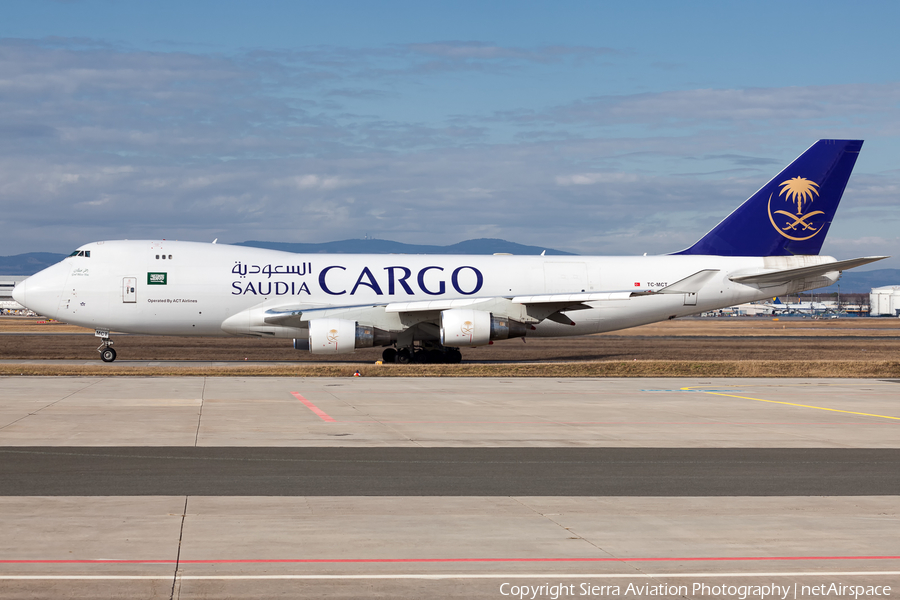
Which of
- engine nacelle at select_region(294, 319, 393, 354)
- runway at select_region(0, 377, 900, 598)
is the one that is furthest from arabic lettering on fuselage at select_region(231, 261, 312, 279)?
runway at select_region(0, 377, 900, 598)

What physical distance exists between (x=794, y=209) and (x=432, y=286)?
16.9 metres

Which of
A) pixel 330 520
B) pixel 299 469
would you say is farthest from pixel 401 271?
pixel 330 520

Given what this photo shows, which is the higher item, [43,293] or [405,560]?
[43,293]

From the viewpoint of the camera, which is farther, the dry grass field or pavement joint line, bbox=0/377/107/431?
the dry grass field

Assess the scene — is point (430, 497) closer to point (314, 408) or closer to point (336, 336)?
point (314, 408)

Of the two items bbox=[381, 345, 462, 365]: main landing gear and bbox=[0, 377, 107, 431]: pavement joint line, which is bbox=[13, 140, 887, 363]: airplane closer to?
bbox=[381, 345, 462, 365]: main landing gear

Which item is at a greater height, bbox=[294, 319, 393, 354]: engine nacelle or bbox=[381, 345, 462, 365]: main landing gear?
bbox=[294, 319, 393, 354]: engine nacelle

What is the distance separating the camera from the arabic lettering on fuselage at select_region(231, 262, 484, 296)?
115 ft

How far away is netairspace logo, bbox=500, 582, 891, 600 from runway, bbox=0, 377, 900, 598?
0.23ft

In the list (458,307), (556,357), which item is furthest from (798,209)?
(458,307)

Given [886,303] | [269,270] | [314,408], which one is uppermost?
[886,303]

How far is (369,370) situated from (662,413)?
1299 cm

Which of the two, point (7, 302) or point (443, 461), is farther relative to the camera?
point (7, 302)

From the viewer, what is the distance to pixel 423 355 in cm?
3653
